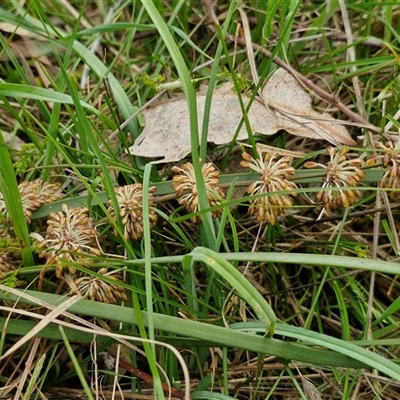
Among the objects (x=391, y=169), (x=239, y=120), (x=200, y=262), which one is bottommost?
(x=200, y=262)

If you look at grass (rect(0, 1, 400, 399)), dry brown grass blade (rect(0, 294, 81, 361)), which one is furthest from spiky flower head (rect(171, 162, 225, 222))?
dry brown grass blade (rect(0, 294, 81, 361))

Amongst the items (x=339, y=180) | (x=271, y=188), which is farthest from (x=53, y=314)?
(x=339, y=180)

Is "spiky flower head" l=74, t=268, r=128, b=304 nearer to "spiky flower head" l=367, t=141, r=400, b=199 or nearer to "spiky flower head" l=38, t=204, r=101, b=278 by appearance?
"spiky flower head" l=38, t=204, r=101, b=278

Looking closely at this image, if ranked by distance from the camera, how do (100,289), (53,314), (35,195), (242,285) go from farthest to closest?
(35,195)
(100,289)
(53,314)
(242,285)

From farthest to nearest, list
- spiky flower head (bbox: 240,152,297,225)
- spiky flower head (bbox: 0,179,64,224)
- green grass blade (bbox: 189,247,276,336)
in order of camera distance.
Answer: spiky flower head (bbox: 0,179,64,224) → spiky flower head (bbox: 240,152,297,225) → green grass blade (bbox: 189,247,276,336)

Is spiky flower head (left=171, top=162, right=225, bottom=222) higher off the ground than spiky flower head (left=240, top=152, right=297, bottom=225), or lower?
higher

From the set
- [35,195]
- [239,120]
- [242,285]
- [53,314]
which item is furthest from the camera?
[239,120]

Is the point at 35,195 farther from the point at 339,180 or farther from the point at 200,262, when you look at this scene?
the point at 339,180

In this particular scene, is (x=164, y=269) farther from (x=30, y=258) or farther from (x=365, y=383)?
(x=365, y=383)
